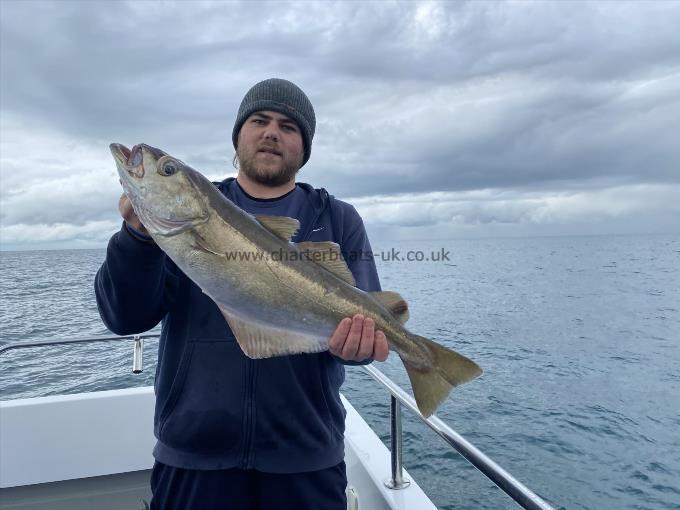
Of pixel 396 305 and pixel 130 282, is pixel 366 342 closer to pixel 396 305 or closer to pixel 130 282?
pixel 396 305

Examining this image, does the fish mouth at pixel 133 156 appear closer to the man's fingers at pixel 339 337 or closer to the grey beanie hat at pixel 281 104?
the grey beanie hat at pixel 281 104

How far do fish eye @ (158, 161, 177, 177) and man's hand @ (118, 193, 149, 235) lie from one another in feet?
0.91

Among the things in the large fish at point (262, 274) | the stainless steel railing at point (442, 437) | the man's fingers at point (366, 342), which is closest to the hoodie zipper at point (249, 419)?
the large fish at point (262, 274)

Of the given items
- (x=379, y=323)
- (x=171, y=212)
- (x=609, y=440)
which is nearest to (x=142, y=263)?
(x=171, y=212)

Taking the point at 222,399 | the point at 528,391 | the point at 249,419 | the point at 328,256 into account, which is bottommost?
the point at 528,391

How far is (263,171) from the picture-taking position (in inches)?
142

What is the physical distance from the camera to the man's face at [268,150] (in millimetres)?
3596

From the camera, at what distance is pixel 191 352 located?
9.82 feet

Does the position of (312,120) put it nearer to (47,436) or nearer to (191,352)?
(191,352)

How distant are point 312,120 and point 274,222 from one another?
1395 millimetres

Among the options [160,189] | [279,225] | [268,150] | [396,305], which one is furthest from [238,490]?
[268,150]

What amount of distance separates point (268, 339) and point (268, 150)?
1.49 m

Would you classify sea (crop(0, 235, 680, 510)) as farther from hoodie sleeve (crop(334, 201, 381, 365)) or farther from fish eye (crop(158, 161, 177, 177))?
fish eye (crop(158, 161, 177, 177))

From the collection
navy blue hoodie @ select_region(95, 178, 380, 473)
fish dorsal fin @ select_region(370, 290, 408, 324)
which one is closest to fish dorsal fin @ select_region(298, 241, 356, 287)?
fish dorsal fin @ select_region(370, 290, 408, 324)
